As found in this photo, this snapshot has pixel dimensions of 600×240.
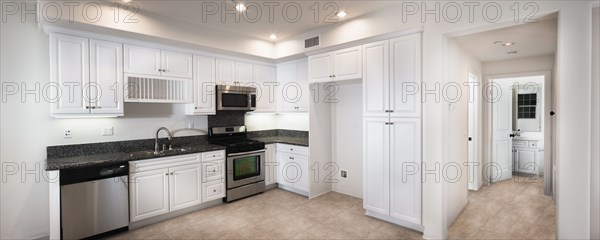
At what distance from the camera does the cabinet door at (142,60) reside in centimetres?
324

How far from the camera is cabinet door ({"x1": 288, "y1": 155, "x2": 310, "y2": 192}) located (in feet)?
14.0

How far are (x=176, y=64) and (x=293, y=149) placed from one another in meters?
2.19

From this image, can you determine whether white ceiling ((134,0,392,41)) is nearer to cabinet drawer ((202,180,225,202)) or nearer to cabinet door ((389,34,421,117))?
cabinet door ((389,34,421,117))

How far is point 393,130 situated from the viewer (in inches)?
124

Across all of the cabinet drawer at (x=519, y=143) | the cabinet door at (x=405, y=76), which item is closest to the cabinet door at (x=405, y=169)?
the cabinet door at (x=405, y=76)

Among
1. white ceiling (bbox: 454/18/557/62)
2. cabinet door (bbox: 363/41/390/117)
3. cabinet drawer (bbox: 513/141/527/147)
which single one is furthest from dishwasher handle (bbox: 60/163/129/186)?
cabinet drawer (bbox: 513/141/527/147)

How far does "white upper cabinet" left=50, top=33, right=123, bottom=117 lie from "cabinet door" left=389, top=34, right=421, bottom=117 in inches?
130

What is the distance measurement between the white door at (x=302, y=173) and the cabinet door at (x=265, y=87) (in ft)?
3.49

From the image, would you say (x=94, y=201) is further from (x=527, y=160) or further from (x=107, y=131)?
(x=527, y=160)

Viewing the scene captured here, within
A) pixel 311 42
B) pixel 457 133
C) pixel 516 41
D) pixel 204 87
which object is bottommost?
pixel 457 133

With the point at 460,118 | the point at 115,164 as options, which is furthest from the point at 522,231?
the point at 115,164

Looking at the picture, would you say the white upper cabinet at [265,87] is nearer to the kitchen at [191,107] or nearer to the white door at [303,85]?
the kitchen at [191,107]

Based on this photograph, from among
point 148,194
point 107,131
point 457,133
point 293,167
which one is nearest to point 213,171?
point 148,194

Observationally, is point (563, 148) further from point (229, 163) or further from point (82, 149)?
point (82, 149)
